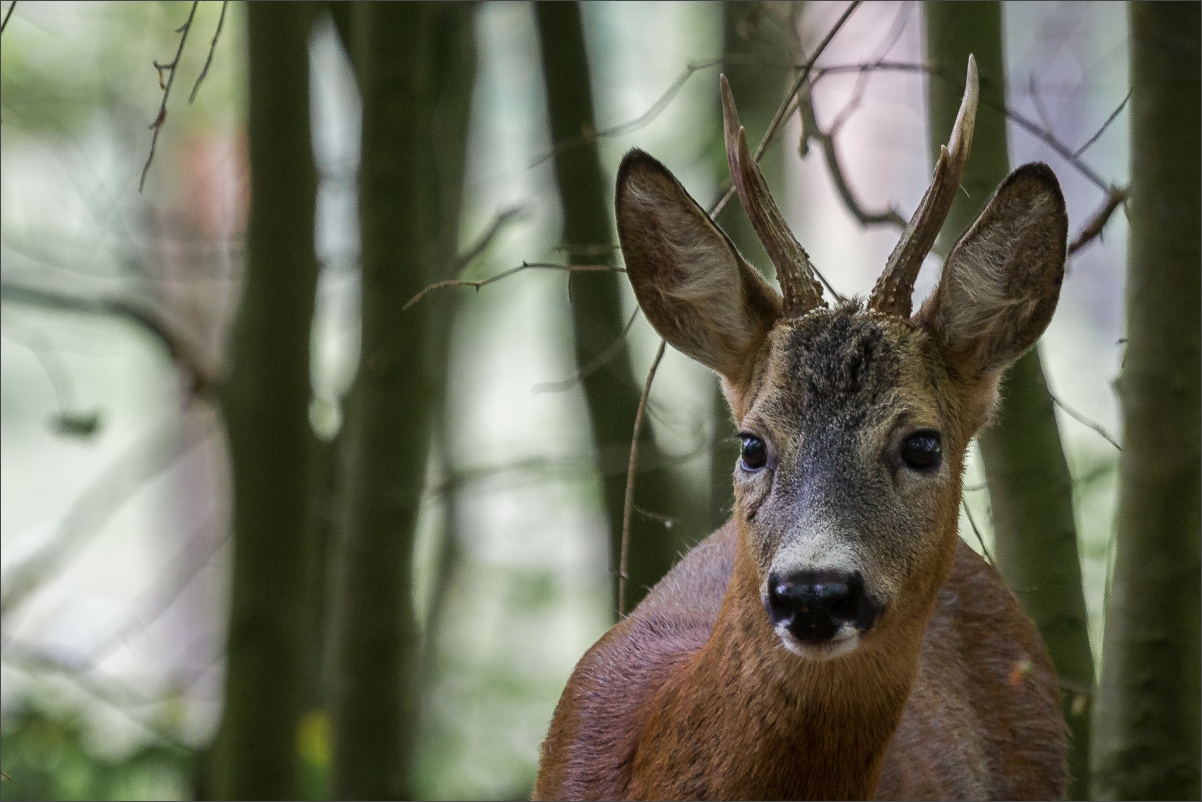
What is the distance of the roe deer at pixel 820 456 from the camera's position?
9.89 ft

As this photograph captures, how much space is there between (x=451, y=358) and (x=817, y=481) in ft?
19.0

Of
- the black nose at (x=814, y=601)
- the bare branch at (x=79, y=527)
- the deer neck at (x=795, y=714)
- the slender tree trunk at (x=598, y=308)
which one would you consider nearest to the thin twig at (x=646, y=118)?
the deer neck at (x=795, y=714)

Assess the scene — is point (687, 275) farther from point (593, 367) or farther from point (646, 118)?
point (646, 118)

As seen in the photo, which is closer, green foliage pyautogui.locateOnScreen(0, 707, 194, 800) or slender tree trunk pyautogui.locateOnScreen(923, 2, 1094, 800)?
slender tree trunk pyautogui.locateOnScreen(923, 2, 1094, 800)

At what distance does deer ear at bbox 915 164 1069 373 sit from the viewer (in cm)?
323

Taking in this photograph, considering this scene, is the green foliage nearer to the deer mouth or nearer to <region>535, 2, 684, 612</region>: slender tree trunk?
<region>535, 2, 684, 612</region>: slender tree trunk

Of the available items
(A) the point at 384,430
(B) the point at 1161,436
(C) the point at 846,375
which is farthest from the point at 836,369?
(A) the point at 384,430

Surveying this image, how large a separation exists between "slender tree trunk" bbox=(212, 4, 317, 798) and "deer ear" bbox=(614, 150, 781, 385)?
243 centimetres

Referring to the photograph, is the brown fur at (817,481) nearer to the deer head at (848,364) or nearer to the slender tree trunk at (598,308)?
the deer head at (848,364)

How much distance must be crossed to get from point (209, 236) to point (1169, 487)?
21.7 feet

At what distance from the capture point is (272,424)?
556 cm

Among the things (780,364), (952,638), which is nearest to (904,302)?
(780,364)

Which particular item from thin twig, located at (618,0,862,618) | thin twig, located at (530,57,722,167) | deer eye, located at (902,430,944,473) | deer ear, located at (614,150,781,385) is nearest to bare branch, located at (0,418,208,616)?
thin twig, located at (530,57,722,167)

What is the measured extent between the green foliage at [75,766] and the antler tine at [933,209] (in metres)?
5.12
